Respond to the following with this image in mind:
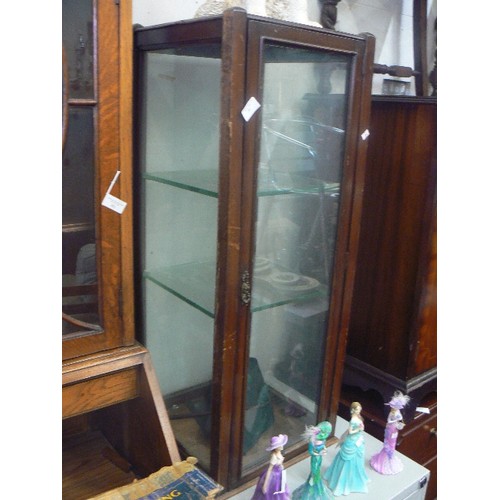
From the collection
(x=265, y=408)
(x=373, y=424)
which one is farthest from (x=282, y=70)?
(x=373, y=424)

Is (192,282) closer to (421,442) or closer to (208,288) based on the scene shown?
(208,288)

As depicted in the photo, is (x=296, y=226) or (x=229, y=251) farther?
(x=296, y=226)

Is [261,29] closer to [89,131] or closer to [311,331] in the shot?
[89,131]

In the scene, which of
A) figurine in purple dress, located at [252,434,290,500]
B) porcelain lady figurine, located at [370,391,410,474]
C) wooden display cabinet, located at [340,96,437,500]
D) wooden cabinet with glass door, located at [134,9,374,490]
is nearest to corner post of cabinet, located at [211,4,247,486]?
wooden cabinet with glass door, located at [134,9,374,490]

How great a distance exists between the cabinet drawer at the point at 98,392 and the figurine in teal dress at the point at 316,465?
0.40 m

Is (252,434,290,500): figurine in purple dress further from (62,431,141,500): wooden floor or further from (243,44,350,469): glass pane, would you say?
(62,431,141,500): wooden floor

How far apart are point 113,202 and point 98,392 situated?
0.38 m

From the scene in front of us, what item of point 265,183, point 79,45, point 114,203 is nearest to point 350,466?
point 265,183

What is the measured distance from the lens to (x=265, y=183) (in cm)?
110

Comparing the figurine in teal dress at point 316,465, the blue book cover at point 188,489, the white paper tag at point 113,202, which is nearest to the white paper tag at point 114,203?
the white paper tag at point 113,202

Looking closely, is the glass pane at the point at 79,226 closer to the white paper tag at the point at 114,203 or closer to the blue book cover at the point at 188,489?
the white paper tag at the point at 114,203

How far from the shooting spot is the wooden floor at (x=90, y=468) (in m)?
1.19
